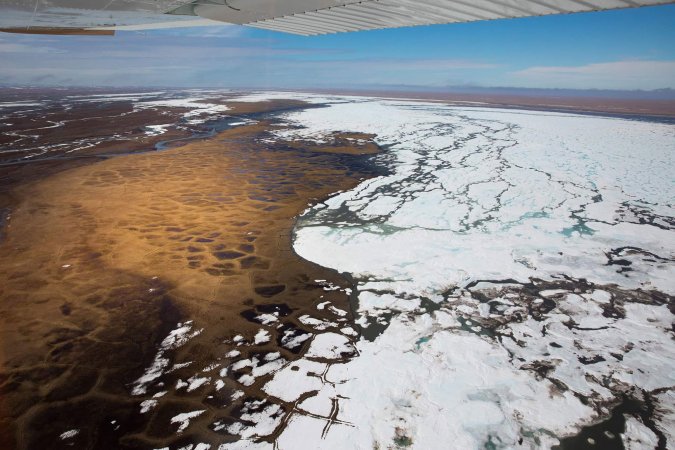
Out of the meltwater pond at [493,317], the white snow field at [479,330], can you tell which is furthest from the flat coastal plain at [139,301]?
the meltwater pond at [493,317]

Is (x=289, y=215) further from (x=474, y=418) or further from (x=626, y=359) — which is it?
(x=626, y=359)

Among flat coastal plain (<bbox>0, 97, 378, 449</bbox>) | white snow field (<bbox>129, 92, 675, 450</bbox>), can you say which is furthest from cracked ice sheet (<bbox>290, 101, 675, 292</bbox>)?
flat coastal plain (<bbox>0, 97, 378, 449</bbox>)

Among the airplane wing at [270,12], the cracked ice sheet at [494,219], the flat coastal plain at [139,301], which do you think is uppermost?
the airplane wing at [270,12]

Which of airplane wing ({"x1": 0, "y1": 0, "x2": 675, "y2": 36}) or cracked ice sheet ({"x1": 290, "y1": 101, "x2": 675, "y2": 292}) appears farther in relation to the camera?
cracked ice sheet ({"x1": 290, "y1": 101, "x2": 675, "y2": 292})

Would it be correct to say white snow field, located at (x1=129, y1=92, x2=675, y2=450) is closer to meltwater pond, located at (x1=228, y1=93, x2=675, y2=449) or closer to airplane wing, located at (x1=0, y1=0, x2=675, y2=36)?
meltwater pond, located at (x1=228, y1=93, x2=675, y2=449)

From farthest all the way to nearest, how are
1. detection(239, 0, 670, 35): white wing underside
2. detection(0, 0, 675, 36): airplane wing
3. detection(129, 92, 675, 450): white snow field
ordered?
1. detection(129, 92, 675, 450): white snow field
2. detection(0, 0, 675, 36): airplane wing
3. detection(239, 0, 670, 35): white wing underside

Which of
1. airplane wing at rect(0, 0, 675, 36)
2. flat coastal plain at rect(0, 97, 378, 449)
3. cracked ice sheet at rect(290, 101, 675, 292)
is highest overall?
airplane wing at rect(0, 0, 675, 36)

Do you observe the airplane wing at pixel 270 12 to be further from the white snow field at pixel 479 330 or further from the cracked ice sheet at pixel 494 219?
the cracked ice sheet at pixel 494 219

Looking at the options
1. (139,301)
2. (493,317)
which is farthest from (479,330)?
(139,301)
